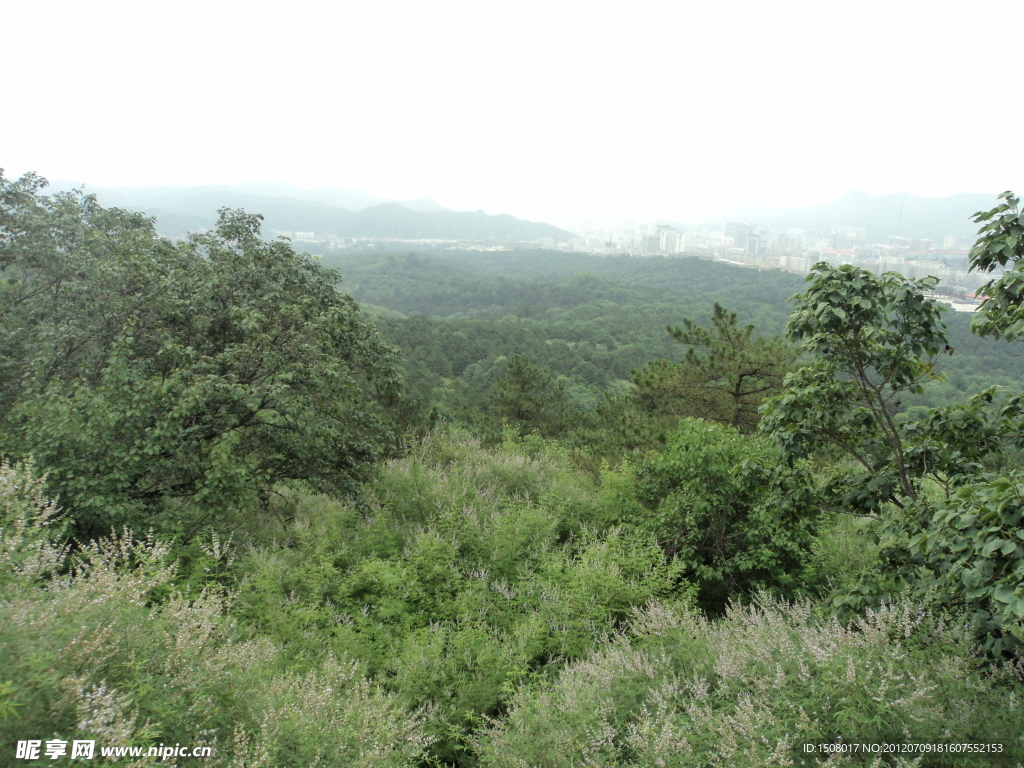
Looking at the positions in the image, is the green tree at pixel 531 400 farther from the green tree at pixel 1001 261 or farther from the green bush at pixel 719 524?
the green tree at pixel 1001 261

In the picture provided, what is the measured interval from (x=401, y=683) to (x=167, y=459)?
433 centimetres

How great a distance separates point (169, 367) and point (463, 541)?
4.92 metres

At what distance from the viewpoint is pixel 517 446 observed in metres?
13.3

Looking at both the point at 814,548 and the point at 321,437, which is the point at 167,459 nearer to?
the point at 321,437

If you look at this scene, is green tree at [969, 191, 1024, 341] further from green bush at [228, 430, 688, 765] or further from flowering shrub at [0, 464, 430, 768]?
flowering shrub at [0, 464, 430, 768]

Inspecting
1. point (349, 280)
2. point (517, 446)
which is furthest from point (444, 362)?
point (349, 280)

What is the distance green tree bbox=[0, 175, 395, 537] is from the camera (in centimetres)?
590

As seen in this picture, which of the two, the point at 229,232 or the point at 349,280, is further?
the point at 349,280

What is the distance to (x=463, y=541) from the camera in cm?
735

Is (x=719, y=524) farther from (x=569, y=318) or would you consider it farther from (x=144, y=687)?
(x=569, y=318)

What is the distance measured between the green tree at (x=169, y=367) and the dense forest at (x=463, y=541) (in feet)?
0.18

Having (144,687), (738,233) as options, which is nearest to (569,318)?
(144,687)

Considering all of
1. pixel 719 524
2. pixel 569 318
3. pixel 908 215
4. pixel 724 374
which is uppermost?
pixel 908 215

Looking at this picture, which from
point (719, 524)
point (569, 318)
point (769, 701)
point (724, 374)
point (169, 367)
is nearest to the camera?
point (769, 701)
